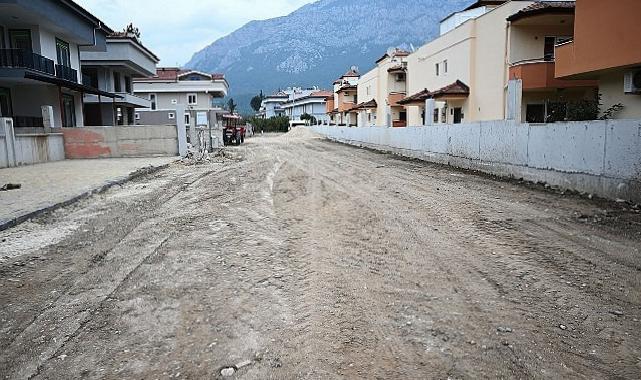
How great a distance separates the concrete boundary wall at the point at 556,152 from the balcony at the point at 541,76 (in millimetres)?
4952

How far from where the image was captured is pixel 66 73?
30328 mm

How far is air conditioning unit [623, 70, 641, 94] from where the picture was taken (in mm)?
14246

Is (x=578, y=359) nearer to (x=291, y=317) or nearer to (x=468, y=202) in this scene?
(x=291, y=317)

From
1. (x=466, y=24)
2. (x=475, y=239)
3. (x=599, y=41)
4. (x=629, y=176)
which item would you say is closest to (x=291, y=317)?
(x=475, y=239)

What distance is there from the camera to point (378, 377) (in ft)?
10.7

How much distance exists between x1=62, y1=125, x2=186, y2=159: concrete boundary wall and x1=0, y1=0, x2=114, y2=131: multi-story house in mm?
1493

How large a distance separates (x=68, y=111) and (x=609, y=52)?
32.3 metres

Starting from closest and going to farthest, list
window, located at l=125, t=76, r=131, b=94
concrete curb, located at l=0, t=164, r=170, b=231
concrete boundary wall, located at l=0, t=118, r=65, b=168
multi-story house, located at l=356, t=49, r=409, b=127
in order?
concrete curb, located at l=0, t=164, r=170, b=231
concrete boundary wall, located at l=0, t=118, r=65, b=168
multi-story house, located at l=356, t=49, r=409, b=127
window, located at l=125, t=76, r=131, b=94

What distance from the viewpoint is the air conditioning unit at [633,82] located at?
14246 mm

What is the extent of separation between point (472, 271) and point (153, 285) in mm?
3616

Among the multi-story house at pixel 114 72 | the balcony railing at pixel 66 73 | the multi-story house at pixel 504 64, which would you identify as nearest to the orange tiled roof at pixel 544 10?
the multi-story house at pixel 504 64

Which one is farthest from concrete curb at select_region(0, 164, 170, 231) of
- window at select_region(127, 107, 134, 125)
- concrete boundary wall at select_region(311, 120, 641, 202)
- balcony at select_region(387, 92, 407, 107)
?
window at select_region(127, 107, 134, 125)

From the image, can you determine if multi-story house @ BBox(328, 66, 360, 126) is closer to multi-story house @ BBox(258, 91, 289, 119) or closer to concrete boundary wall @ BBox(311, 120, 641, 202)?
concrete boundary wall @ BBox(311, 120, 641, 202)

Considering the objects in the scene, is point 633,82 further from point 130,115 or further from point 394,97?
point 130,115
